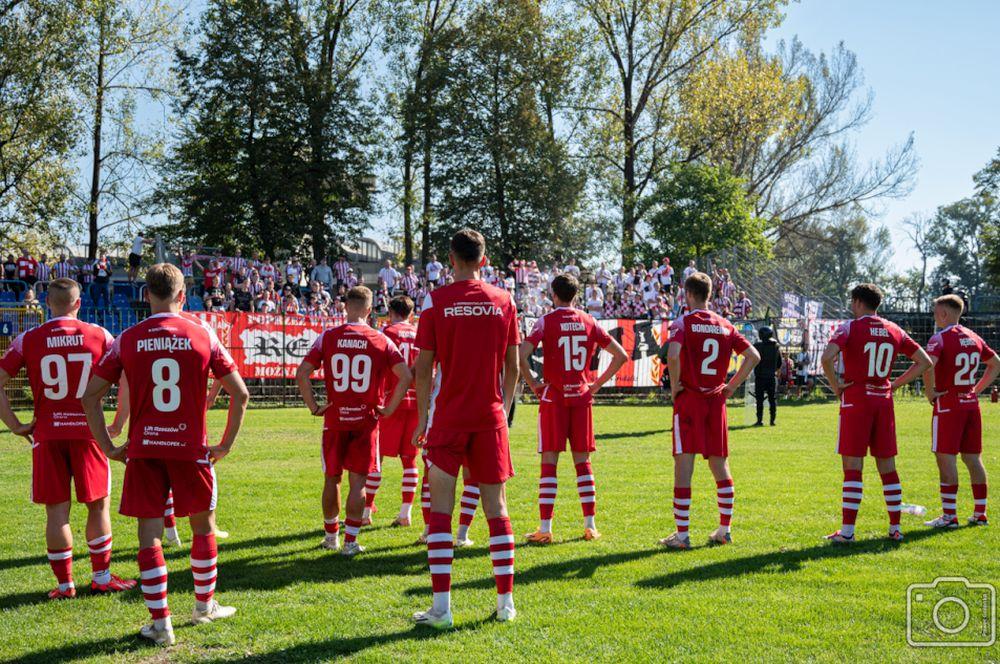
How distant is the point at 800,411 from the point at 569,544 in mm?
17406

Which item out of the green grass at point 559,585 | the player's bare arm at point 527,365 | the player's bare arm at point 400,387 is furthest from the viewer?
the player's bare arm at point 527,365

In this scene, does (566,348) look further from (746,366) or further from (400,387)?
(400,387)

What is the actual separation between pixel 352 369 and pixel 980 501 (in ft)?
20.5

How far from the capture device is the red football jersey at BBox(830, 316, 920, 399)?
772cm

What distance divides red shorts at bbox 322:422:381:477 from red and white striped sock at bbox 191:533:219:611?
1911 mm

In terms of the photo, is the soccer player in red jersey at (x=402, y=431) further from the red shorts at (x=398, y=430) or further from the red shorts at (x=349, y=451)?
the red shorts at (x=349, y=451)

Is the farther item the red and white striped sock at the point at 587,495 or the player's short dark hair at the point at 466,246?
the red and white striped sock at the point at 587,495

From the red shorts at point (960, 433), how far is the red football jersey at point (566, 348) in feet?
11.7

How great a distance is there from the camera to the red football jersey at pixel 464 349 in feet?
17.6

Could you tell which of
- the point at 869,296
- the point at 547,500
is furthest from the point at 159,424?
the point at 869,296

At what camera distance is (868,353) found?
304 inches

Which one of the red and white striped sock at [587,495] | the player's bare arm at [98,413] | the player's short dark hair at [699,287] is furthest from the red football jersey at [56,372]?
the player's short dark hair at [699,287]

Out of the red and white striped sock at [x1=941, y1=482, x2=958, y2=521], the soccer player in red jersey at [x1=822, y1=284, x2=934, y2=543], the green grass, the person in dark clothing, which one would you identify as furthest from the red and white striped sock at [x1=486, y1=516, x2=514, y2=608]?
the person in dark clothing

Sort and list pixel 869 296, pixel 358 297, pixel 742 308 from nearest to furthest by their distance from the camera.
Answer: pixel 358 297 < pixel 869 296 < pixel 742 308
